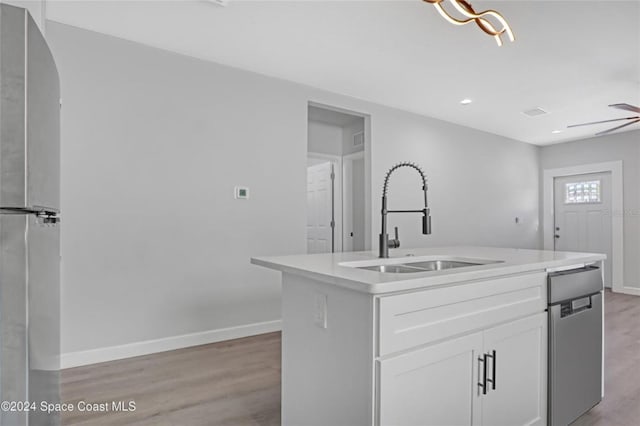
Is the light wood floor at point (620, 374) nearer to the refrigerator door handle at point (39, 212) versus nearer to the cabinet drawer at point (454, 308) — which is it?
the cabinet drawer at point (454, 308)

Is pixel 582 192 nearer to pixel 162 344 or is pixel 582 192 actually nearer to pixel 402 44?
pixel 402 44

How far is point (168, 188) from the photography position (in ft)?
10.4

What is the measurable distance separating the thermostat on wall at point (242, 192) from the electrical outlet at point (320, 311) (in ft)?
7.33

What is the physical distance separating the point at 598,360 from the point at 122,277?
3292 mm

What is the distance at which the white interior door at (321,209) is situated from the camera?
5.55 metres

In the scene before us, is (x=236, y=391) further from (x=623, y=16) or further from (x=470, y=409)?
(x=623, y=16)

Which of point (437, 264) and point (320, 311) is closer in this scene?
point (320, 311)

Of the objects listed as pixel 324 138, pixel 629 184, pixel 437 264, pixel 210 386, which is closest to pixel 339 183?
pixel 324 138

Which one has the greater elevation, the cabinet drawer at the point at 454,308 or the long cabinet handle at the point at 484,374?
the cabinet drawer at the point at 454,308

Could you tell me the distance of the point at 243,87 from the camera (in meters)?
3.60

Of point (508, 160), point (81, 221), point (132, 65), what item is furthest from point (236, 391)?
point (508, 160)

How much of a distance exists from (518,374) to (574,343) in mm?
500

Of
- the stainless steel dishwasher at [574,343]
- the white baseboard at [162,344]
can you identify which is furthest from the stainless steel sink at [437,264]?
the white baseboard at [162,344]

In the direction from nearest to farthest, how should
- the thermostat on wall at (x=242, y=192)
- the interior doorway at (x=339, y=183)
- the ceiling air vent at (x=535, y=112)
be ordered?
the thermostat on wall at (x=242, y=192)
the ceiling air vent at (x=535, y=112)
the interior doorway at (x=339, y=183)
